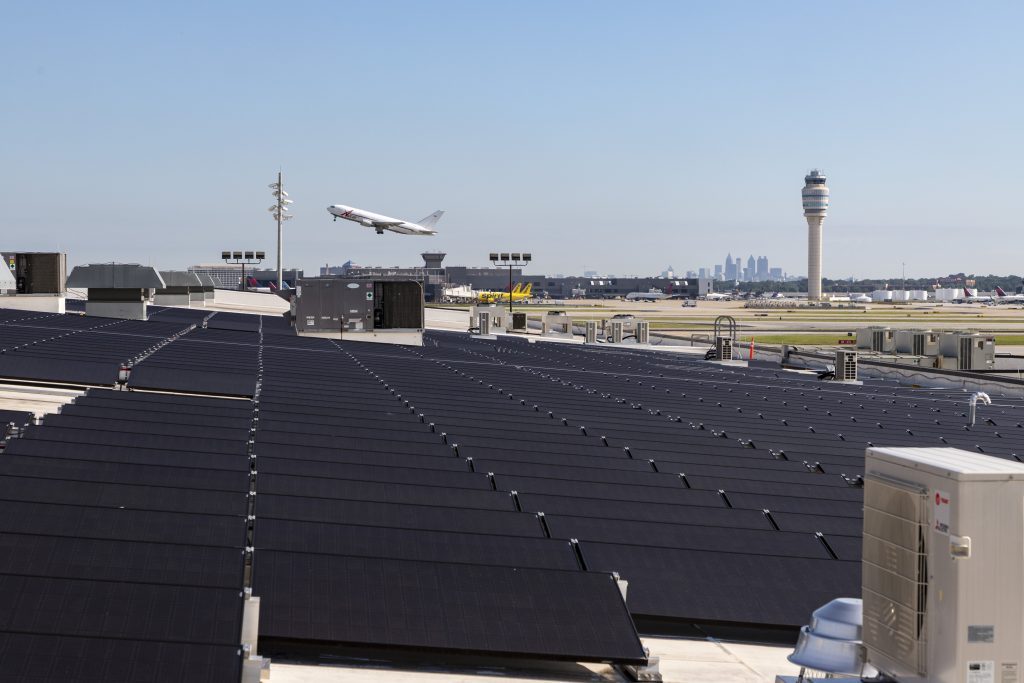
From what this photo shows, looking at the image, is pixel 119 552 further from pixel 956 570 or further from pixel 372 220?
pixel 372 220

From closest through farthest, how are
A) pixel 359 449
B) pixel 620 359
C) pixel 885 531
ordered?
pixel 885 531
pixel 359 449
pixel 620 359

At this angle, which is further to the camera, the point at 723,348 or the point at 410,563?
the point at 723,348

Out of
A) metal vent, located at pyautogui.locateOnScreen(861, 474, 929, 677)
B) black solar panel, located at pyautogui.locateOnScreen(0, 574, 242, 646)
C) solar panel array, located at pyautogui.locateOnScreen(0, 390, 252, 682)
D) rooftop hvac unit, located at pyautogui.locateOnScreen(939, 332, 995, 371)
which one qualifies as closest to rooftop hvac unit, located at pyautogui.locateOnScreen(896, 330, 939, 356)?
rooftop hvac unit, located at pyautogui.locateOnScreen(939, 332, 995, 371)

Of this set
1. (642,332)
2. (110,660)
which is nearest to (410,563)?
(110,660)

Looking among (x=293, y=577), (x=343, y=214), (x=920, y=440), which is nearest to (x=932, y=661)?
(x=293, y=577)

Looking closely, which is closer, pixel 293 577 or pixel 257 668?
pixel 257 668

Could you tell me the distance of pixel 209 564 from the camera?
8.26 meters

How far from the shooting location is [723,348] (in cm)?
6506

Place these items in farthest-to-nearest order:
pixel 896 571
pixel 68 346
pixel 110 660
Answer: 1. pixel 68 346
2. pixel 896 571
3. pixel 110 660

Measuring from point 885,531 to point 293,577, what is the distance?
4.37 meters

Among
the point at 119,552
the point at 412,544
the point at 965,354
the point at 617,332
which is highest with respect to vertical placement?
the point at 617,332

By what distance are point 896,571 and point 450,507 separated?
565 centimetres

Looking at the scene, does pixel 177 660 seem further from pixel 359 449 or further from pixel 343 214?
pixel 343 214

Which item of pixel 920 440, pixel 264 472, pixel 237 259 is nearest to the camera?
pixel 264 472
